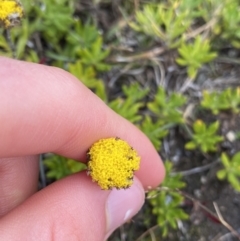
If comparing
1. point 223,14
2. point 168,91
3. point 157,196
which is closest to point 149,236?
point 157,196

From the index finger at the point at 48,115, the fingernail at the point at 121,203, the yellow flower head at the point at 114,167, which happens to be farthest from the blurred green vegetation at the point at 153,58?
the yellow flower head at the point at 114,167

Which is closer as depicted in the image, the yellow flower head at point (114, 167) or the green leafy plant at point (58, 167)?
the yellow flower head at point (114, 167)

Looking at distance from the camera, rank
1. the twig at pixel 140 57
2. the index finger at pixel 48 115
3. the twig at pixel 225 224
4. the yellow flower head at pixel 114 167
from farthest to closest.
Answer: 1. the twig at pixel 140 57
2. the twig at pixel 225 224
3. the yellow flower head at pixel 114 167
4. the index finger at pixel 48 115

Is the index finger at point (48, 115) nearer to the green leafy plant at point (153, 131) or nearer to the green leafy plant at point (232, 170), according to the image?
the green leafy plant at point (153, 131)

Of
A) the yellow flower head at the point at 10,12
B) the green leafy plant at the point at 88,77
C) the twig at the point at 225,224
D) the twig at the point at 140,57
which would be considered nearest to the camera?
the yellow flower head at the point at 10,12

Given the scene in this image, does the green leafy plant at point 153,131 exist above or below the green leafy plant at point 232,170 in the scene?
above

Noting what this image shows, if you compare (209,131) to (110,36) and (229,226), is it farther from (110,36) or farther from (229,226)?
(110,36)

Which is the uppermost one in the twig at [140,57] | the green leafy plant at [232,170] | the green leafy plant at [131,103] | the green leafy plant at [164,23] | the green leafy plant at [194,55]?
the green leafy plant at [164,23]

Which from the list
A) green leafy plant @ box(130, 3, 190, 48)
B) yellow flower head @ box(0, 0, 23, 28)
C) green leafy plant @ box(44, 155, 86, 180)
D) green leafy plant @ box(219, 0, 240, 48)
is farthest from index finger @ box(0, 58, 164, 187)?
green leafy plant @ box(219, 0, 240, 48)
